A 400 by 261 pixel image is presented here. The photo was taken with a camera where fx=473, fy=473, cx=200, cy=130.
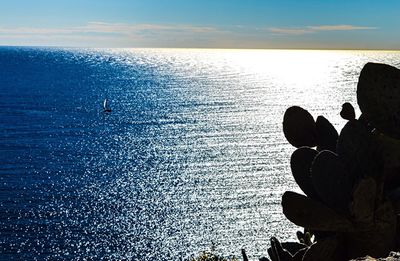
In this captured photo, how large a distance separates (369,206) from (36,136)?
133 meters

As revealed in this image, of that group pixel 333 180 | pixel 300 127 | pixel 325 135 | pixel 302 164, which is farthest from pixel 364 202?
pixel 300 127

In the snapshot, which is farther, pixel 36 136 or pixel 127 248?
pixel 36 136

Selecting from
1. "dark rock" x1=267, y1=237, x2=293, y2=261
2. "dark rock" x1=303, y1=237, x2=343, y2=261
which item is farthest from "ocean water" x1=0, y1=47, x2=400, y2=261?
"dark rock" x1=303, y1=237, x2=343, y2=261

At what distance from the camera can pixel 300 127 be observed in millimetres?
6348

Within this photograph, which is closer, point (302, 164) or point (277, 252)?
point (302, 164)

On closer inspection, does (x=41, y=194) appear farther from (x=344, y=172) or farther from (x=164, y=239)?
(x=344, y=172)

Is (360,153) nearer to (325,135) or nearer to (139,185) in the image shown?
(325,135)

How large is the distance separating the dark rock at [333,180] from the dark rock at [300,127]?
1.35 metres

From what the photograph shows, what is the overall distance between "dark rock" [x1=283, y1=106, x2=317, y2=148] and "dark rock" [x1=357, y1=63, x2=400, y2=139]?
4.93 feet

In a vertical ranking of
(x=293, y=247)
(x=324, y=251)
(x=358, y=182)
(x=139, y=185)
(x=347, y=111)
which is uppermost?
(x=347, y=111)

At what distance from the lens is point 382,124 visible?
4867 millimetres

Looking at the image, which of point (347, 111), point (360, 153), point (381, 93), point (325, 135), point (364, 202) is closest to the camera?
point (364, 202)

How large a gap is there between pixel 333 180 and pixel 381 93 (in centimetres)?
102

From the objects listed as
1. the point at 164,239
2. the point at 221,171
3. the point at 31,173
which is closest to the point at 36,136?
the point at 31,173
